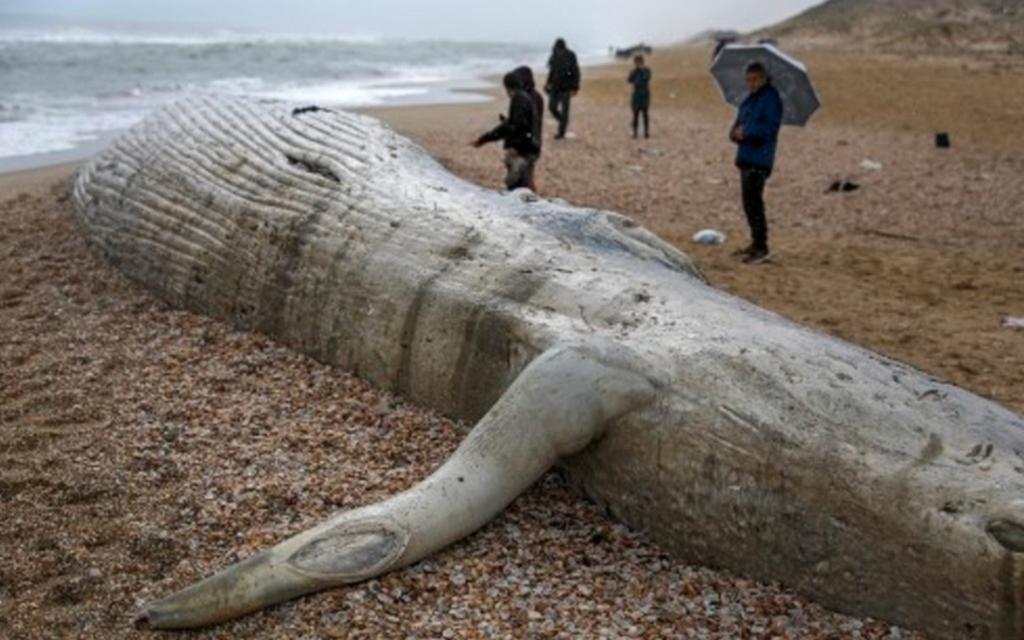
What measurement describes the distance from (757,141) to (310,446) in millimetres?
5015

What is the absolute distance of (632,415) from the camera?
339 centimetres

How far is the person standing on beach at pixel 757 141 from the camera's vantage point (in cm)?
771

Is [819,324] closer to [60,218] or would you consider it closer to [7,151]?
[60,218]

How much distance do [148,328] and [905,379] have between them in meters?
4.05

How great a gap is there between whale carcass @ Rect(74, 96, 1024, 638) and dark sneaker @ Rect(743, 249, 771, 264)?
3.36m

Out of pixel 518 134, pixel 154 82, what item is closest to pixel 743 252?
pixel 518 134

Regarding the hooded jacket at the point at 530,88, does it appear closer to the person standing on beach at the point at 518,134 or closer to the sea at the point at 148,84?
the person standing on beach at the point at 518,134

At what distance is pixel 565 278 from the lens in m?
4.00

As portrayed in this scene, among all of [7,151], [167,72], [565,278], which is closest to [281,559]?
[565,278]

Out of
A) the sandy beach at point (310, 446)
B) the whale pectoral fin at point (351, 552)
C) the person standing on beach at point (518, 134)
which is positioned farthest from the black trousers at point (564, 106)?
the whale pectoral fin at point (351, 552)

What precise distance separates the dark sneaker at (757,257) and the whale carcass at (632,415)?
3358mm

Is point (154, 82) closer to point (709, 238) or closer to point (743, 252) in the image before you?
point (709, 238)

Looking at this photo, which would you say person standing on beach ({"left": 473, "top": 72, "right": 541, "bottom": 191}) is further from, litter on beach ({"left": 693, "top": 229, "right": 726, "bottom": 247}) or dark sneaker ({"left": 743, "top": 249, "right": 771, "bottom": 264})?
dark sneaker ({"left": 743, "top": 249, "right": 771, "bottom": 264})

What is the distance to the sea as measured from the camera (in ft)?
51.6
